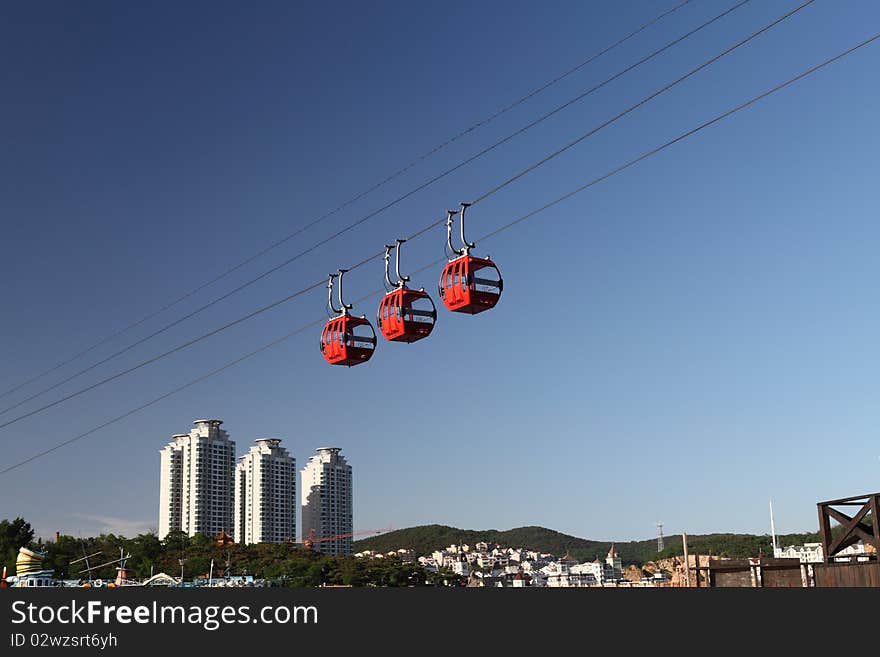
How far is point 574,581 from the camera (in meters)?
155

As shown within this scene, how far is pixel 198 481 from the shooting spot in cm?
14738

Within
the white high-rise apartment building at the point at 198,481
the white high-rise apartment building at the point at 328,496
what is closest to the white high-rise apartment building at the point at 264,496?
the white high-rise apartment building at the point at 198,481

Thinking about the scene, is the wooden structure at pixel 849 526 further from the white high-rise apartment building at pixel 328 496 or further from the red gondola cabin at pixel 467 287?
the white high-rise apartment building at pixel 328 496

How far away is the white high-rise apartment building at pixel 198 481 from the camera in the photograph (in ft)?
484

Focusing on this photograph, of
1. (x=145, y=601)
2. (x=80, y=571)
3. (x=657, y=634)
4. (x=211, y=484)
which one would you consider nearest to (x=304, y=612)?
(x=145, y=601)

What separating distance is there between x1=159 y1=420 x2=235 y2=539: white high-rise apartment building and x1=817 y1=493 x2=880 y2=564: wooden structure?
438ft

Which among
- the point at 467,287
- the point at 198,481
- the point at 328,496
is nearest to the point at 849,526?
the point at 467,287

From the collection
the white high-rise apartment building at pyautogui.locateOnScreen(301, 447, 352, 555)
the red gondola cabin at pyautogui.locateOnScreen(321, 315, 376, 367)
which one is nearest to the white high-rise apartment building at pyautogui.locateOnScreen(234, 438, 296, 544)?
the white high-rise apartment building at pyautogui.locateOnScreen(301, 447, 352, 555)

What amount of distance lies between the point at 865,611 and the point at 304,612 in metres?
9.59

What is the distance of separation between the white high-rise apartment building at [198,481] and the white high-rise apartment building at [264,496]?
207 cm

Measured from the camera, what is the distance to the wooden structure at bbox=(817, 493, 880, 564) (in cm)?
1955

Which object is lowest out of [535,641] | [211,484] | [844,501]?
[535,641]

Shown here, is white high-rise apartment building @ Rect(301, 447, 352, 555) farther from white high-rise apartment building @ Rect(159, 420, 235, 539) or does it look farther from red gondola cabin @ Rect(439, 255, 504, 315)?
red gondola cabin @ Rect(439, 255, 504, 315)

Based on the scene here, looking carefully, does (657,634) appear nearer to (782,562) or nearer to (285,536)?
(782,562)
